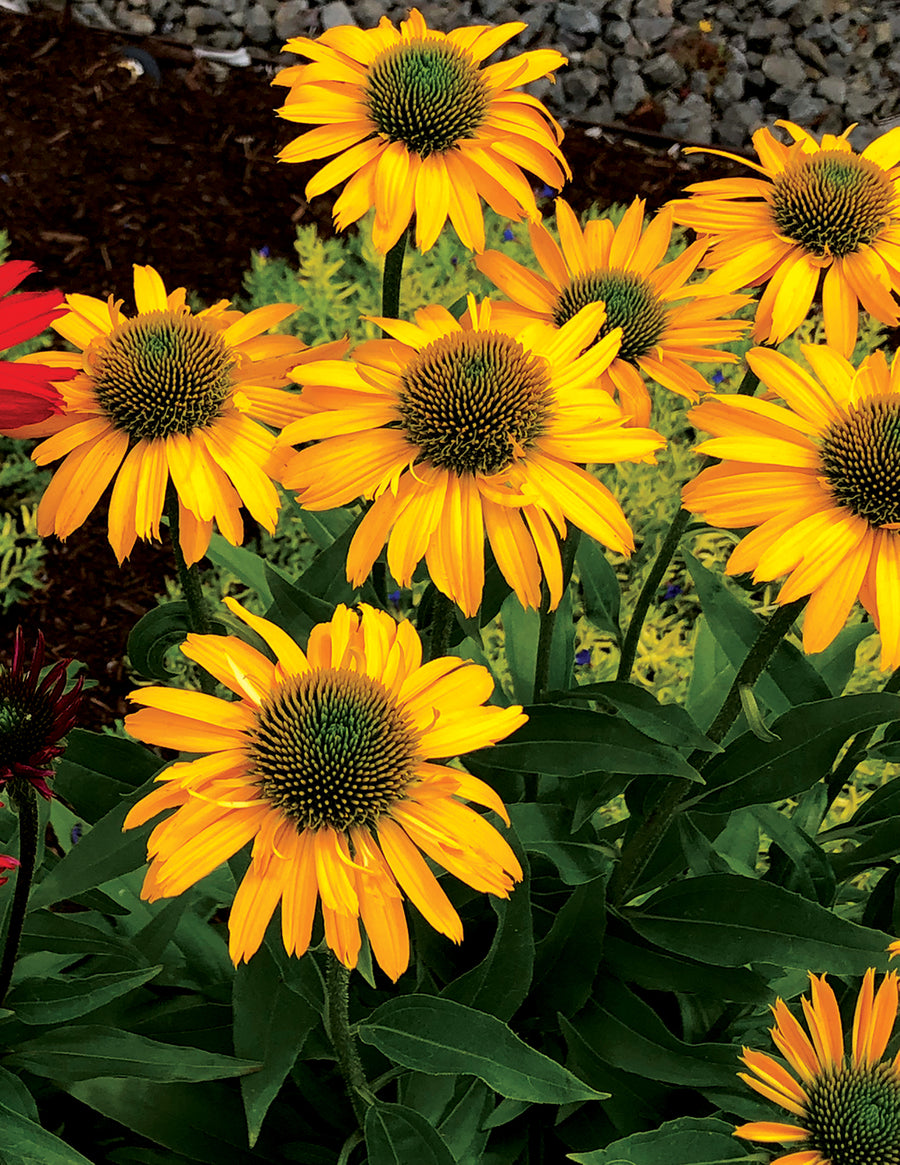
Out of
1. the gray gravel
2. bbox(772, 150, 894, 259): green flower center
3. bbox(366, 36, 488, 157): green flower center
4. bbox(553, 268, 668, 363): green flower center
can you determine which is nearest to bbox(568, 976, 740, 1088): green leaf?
bbox(553, 268, 668, 363): green flower center

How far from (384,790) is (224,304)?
1.74 feet

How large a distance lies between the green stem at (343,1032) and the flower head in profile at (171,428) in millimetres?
366

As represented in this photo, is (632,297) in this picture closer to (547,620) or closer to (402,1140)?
(547,620)

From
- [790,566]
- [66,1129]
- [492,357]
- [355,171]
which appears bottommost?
[66,1129]

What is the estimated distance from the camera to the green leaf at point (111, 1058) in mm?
1031

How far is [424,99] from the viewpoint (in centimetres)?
113

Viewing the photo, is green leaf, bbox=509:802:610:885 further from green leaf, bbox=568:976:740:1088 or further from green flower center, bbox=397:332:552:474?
green flower center, bbox=397:332:552:474

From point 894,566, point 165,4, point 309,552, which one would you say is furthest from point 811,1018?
point 165,4

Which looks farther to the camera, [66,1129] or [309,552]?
[309,552]

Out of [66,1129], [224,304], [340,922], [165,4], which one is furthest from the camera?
[165,4]

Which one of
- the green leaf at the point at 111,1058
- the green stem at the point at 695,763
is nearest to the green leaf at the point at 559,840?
the green stem at the point at 695,763

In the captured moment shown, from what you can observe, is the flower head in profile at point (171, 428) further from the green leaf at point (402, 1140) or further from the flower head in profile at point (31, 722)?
the green leaf at point (402, 1140)

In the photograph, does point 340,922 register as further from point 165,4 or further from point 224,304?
point 165,4

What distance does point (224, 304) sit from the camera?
1.12 metres
